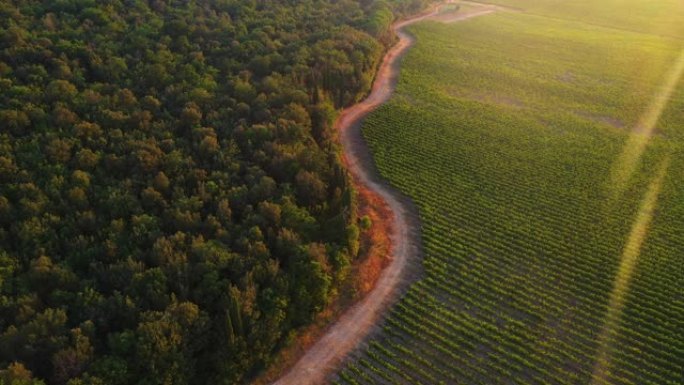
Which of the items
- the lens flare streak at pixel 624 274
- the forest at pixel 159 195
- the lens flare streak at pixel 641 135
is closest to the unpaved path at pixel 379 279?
the forest at pixel 159 195

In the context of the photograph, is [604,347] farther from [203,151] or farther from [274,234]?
[203,151]

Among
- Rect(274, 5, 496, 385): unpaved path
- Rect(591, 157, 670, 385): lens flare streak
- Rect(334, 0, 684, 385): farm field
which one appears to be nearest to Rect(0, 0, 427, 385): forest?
Rect(274, 5, 496, 385): unpaved path

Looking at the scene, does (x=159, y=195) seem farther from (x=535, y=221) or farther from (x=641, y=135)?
(x=641, y=135)

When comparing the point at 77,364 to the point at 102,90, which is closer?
the point at 77,364

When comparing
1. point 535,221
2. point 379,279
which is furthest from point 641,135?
point 379,279

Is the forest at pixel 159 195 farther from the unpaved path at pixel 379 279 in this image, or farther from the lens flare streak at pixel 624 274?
the lens flare streak at pixel 624 274

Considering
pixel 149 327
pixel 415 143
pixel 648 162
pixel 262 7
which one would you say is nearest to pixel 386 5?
pixel 262 7
